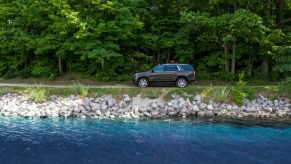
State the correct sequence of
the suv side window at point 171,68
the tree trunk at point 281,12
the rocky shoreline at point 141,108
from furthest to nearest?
the tree trunk at point 281,12 → the suv side window at point 171,68 → the rocky shoreline at point 141,108

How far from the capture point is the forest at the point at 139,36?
24.7 meters

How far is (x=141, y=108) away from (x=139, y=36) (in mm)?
9588

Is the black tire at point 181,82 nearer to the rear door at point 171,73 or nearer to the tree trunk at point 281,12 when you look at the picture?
the rear door at point 171,73

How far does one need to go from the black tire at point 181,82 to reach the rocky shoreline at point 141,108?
86.6 inches

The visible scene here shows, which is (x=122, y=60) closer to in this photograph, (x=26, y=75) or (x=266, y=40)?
(x=26, y=75)

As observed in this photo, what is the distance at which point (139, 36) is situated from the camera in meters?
27.7

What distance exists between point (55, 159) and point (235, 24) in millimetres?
16629

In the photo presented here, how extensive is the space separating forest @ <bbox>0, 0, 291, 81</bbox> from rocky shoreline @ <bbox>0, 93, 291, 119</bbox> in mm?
4993

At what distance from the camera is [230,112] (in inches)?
771

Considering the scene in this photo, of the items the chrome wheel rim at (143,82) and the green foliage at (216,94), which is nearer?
the green foliage at (216,94)

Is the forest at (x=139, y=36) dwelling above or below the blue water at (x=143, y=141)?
above

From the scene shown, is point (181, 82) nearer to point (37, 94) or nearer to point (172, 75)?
point (172, 75)

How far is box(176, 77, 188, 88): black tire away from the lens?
23.2 m

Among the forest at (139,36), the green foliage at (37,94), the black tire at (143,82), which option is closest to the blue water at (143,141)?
the green foliage at (37,94)
